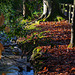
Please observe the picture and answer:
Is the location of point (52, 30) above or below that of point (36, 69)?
above

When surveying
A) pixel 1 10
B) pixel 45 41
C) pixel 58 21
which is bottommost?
pixel 45 41

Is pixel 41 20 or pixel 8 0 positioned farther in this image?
pixel 41 20

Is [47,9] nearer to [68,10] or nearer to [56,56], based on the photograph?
[68,10]

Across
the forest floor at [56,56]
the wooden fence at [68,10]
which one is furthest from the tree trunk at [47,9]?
the forest floor at [56,56]

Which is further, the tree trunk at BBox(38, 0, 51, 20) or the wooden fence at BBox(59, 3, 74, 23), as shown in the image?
the tree trunk at BBox(38, 0, 51, 20)

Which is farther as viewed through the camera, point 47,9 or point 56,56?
point 47,9

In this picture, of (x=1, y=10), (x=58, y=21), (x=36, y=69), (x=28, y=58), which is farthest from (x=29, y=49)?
(x=58, y=21)

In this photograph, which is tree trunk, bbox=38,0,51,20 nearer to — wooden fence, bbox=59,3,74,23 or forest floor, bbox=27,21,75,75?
wooden fence, bbox=59,3,74,23

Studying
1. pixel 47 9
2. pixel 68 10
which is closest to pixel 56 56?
pixel 47 9

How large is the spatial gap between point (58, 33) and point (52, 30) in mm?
841

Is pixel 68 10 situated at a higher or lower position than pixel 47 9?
lower

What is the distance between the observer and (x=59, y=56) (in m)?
6.96

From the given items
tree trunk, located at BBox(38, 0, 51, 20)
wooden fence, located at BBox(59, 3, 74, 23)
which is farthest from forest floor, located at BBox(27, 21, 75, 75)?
tree trunk, located at BBox(38, 0, 51, 20)

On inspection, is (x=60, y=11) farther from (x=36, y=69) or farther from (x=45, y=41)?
(x=36, y=69)
